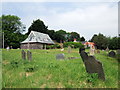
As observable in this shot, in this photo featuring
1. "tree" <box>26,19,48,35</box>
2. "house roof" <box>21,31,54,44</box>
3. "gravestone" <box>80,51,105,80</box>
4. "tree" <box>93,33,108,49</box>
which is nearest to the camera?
"gravestone" <box>80,51,105,80</box>

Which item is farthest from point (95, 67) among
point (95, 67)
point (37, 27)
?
point (37, 27)

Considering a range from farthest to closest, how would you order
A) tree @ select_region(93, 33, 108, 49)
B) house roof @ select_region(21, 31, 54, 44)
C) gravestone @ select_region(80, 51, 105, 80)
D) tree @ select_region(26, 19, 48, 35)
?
tree @ select_region(93, 33, 108, 49)
tree @ select_region(26, 19, 48, 35)
house roof @ select_region(21, 31, 54, 44)
gravestone @ select_region(80, 51, 105, 80)

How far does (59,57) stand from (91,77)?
6.55 meters

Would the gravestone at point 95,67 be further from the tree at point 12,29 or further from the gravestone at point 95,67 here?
the tree at point 12,29

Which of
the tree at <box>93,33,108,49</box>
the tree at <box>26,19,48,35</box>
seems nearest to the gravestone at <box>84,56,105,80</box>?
the tree at <box>26,19,48,35</box>

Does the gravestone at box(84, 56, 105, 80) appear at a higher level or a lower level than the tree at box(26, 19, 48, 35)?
lower

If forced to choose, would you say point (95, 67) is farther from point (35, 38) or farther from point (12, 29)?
point (12, 29)

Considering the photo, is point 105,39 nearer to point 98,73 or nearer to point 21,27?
point 21,27

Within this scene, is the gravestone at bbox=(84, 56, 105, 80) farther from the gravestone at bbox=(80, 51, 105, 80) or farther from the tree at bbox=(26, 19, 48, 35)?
the tree at bbox=(26, 19, 48, 35)

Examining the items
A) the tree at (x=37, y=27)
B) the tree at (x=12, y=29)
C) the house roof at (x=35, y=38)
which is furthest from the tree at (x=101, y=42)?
the tree at (x=12, y=29)

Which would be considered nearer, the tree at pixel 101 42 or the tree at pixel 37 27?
the tree at pixel 37 27

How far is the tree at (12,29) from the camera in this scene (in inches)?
1646

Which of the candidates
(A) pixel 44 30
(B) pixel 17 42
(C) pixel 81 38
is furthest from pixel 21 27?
(C) pixel 81 38

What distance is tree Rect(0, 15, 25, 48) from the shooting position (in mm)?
41812
